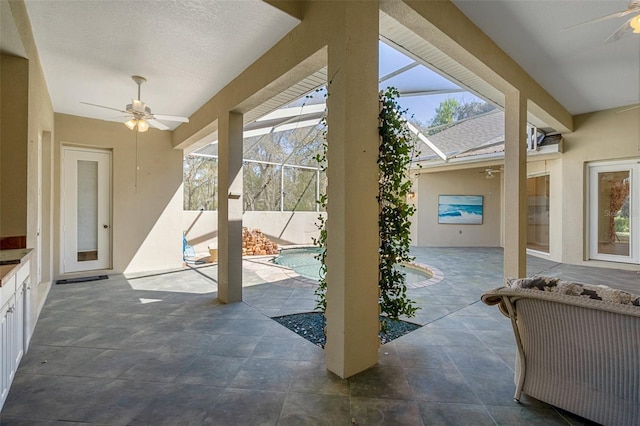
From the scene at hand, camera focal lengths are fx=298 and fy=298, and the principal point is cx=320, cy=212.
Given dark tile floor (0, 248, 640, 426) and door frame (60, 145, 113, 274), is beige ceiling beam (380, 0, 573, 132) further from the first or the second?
door frame (60, 145, 113, 274)

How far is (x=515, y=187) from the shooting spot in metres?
4.08

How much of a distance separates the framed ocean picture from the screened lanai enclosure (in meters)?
1.95

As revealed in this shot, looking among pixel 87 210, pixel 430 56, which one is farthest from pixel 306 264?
pixel 430 56

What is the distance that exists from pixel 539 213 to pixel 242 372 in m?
8.96

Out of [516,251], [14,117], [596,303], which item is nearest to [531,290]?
[596,303]

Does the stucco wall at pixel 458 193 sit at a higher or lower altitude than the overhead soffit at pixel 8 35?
lower

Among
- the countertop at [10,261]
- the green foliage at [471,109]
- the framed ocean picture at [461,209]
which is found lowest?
the countertop at [10,261]

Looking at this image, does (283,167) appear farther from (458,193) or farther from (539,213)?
(539,213)

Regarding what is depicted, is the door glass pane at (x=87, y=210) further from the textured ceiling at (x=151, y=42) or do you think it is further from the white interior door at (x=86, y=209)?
the textured ceiling at (x=151, y=42)

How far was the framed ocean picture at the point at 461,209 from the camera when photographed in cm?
1005

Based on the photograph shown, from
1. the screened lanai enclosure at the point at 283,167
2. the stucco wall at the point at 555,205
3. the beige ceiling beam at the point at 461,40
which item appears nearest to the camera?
the beige ceiling beam at the point at 461,40

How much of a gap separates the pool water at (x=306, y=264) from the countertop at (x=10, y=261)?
13.9 feet

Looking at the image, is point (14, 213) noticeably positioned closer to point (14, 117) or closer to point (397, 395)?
point (14, 117)

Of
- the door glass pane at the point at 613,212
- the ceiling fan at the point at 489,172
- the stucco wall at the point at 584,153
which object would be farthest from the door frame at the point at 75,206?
the door glass pane at the point at 613,212
